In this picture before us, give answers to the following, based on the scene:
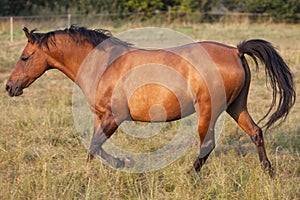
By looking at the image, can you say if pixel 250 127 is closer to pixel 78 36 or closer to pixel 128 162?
pixel 128 162

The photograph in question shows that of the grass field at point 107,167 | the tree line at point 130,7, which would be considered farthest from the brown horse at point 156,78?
the tree line at point 130,7

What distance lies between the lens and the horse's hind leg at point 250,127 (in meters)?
5.13

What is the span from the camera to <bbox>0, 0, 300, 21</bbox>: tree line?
26.8 m

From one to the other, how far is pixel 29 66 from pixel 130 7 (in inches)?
921

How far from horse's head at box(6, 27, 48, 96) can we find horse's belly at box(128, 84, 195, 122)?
1.02m

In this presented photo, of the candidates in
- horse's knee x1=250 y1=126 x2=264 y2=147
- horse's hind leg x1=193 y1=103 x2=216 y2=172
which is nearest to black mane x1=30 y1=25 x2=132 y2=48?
horse's hind leg x1=193 y1=103 x2=216 y2=172

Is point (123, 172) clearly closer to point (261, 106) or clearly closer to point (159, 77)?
point (159, 77)

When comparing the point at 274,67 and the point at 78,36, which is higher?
the point at 78,36

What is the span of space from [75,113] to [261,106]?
3.11 m

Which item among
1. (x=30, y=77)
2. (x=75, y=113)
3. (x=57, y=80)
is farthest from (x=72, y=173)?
(x=57, y=80)

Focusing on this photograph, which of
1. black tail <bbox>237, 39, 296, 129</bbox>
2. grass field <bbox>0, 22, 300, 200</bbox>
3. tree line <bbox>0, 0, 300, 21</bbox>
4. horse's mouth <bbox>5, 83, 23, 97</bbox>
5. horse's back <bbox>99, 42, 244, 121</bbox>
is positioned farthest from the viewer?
tree line <bbox>0, 0, 300, 21</bbox>

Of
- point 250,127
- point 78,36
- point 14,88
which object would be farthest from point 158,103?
point 14,88

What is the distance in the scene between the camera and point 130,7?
92.6 feet

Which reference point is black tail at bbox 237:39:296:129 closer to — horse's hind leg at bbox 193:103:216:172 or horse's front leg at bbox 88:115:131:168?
horse's hind leg at bbox 193:103:216:172
